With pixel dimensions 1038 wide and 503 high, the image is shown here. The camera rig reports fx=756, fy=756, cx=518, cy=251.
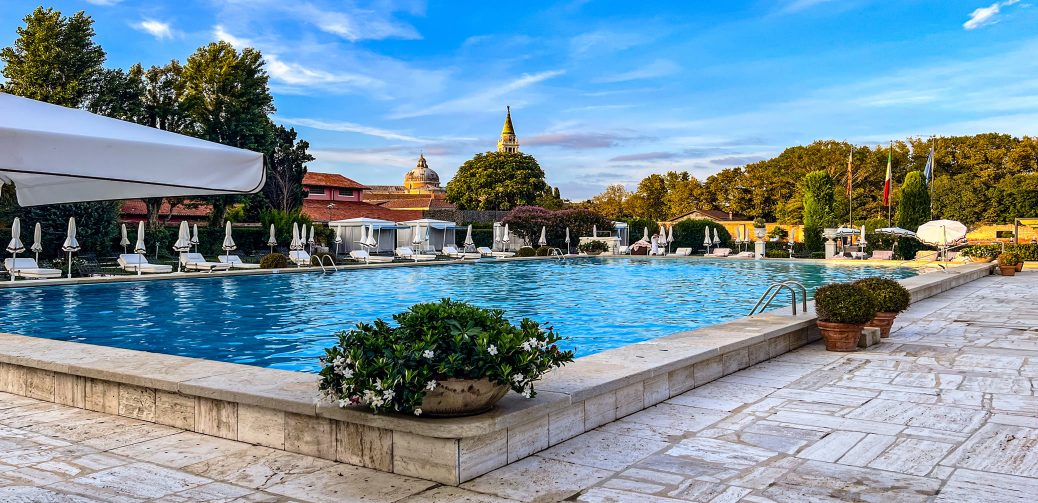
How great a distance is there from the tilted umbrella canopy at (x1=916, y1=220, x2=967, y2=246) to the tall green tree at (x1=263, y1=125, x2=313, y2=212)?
3098 cm

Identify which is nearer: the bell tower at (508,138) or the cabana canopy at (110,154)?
the cabana canopy at (110,154)

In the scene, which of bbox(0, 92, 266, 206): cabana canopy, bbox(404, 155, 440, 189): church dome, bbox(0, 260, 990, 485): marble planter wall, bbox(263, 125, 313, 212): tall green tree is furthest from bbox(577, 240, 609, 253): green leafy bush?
bbox(404, 155, 440, 189): church dome

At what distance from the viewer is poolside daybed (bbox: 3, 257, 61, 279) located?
15789mm

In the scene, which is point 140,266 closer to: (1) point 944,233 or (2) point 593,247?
(2) point 593,247

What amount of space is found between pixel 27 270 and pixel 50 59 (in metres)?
14.6

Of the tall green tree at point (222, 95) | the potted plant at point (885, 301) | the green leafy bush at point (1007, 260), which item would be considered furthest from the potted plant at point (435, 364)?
the tall green tree at point (222, 95)

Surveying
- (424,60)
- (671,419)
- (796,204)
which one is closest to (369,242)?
(424,60)

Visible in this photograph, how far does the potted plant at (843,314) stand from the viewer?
24.2 feet

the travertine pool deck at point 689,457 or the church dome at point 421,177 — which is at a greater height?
the church dome at point 421,177

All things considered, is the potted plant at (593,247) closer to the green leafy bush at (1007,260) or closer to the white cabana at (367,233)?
the white cabana at (367,233)

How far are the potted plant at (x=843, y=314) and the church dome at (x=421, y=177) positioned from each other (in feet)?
343

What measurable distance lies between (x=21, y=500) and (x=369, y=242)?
24.4 metres

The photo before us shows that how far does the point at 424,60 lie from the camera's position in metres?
26.0

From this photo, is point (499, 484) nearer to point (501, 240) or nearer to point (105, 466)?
point (105, 466)
